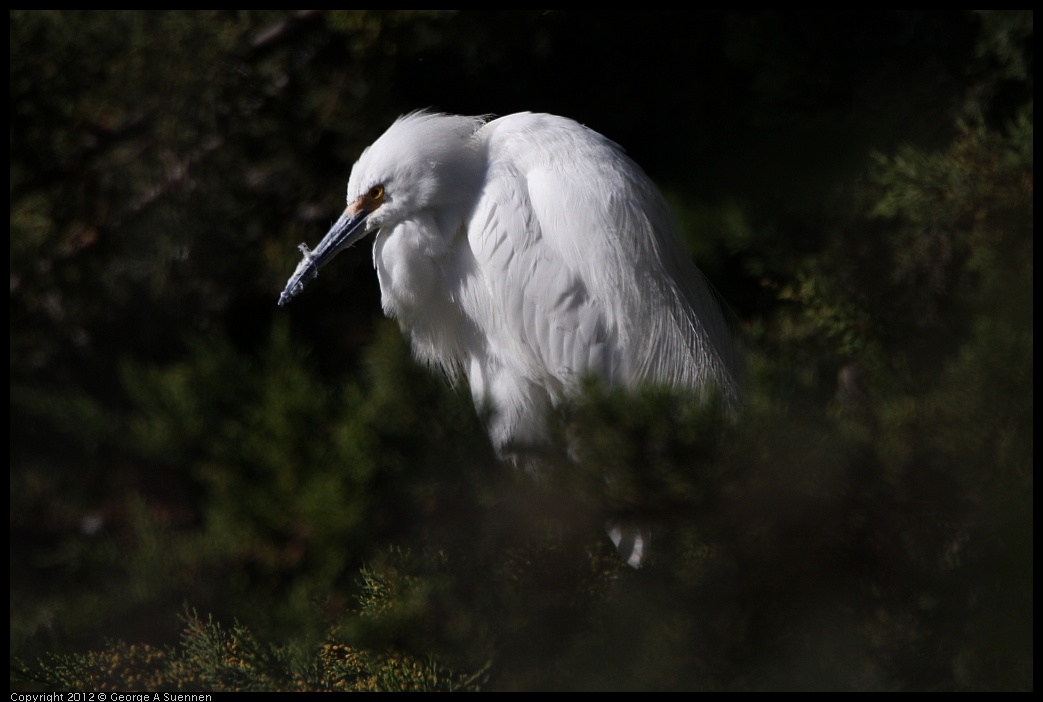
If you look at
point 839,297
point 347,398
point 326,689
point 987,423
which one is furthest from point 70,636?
point 839,297

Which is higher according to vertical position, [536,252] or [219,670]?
[536,252]

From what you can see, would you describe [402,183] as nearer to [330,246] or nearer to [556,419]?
[330,246]

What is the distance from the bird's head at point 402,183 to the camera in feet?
5.36

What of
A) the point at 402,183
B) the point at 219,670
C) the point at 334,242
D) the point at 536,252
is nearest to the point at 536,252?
the point at 536,252

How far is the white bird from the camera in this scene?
1590mm

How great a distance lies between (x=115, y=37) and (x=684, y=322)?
1660mm

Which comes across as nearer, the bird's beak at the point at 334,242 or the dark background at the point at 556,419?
the dark background at the point at 556,419

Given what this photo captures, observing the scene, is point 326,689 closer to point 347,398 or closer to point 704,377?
point 347,398

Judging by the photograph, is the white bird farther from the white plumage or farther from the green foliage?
the green foliage

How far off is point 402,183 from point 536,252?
1.00 feet

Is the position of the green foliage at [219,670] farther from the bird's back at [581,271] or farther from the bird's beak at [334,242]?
the bird's beak at [334,242]

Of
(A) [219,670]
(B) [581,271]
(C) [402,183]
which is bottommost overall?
(A) [219,670]

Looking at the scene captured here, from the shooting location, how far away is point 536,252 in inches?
63.2

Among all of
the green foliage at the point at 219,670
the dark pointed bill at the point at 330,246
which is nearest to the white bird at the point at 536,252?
the dark pointed bill at the point at 330,246
